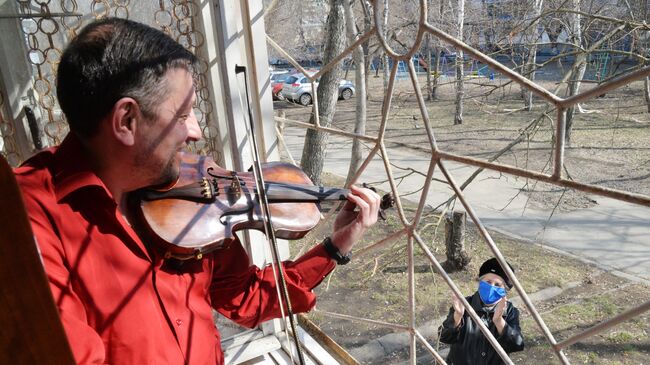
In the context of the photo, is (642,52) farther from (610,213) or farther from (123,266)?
(123,266)

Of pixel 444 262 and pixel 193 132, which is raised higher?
pixel 193 132

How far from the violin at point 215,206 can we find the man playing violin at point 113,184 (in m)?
0.05

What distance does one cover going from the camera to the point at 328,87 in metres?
5.87

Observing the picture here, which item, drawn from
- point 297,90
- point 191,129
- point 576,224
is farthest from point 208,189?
point 297,90

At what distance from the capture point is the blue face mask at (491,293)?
2.40 metres

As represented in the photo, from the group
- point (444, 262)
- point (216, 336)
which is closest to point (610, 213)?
point (444, 262)

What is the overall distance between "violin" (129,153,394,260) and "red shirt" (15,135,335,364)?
0.07 metres

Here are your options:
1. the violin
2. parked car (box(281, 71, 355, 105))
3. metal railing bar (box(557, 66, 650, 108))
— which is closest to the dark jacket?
the violin

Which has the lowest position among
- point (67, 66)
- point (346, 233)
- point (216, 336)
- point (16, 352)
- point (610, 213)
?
point (610, 213)

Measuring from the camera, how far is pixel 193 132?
1065 mm

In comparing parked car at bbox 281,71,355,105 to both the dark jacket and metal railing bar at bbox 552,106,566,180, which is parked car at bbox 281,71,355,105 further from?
metal railing bar at bbox 552,106,566,180

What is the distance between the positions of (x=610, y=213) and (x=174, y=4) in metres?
6.27

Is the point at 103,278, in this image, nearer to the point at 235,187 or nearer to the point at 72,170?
the point at 72,170

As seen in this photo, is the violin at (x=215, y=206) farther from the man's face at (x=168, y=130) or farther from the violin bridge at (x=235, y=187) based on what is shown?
the man's face at (x=168, y=130)
